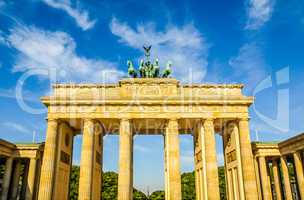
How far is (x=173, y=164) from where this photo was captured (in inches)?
A: 1395

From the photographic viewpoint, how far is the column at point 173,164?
34156 millimetres

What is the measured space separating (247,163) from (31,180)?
98.9ft

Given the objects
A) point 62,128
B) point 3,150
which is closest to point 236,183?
point 62,128

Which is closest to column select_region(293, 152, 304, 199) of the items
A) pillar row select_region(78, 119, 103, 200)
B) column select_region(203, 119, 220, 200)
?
column select_region(203, 119, 220, 200)

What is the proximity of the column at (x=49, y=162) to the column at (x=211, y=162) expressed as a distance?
19741mm

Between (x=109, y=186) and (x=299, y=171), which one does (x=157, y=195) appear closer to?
(x=109, y=186)

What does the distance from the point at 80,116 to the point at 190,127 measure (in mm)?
17373

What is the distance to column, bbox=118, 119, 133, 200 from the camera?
1348 inches

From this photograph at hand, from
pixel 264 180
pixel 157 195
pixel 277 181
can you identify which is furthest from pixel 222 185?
pixel 264 180

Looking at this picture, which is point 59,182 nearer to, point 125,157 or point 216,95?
point 125,157

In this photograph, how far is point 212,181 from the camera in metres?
35.2

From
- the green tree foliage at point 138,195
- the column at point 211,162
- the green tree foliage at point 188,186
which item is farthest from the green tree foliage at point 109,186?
the column at point 211,162

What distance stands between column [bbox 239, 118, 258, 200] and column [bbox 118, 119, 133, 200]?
1478 centimetres

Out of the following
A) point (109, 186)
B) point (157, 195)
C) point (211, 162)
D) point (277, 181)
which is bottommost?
point (157, 195)
